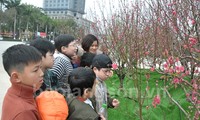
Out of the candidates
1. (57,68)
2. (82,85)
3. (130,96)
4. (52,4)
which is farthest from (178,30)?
(52,4)

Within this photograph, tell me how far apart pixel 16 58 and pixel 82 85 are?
497mm

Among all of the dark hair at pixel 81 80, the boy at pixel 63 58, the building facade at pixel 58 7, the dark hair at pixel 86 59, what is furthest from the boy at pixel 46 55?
the building facade at pixel 58 7

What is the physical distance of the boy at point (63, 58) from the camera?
239cm

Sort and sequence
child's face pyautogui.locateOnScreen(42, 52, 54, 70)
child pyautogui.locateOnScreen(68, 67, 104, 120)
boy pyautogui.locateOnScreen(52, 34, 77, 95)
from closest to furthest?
child pyautogui.locateOnScreen(68, 67, 104, 120) < child's face pyautogui.locateOnScreen(42, 52, 54, 70) < boy pyautogui.locateOnScreen(52, 34, 77, 95)

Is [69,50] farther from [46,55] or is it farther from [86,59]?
[46,55]

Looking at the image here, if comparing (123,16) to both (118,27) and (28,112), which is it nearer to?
(118,27)

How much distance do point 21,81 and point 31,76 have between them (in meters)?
0.06

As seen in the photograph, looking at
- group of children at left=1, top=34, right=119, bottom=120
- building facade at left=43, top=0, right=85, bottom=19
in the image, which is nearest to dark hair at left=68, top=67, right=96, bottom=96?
group of children at left=1, top=34, right=119, bottom=120

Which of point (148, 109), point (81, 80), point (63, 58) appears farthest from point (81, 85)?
point (148, 109)

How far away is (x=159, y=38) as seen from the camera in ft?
16.7

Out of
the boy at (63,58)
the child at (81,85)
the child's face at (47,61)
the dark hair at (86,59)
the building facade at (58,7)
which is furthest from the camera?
the building facade at (58,7)

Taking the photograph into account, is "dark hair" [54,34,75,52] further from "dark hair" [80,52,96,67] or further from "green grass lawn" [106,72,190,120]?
"green grass lawn" [106,72,190,120]

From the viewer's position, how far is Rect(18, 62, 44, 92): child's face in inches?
56.2

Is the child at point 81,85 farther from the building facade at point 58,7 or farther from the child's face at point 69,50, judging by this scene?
the building facade at point 58,7
